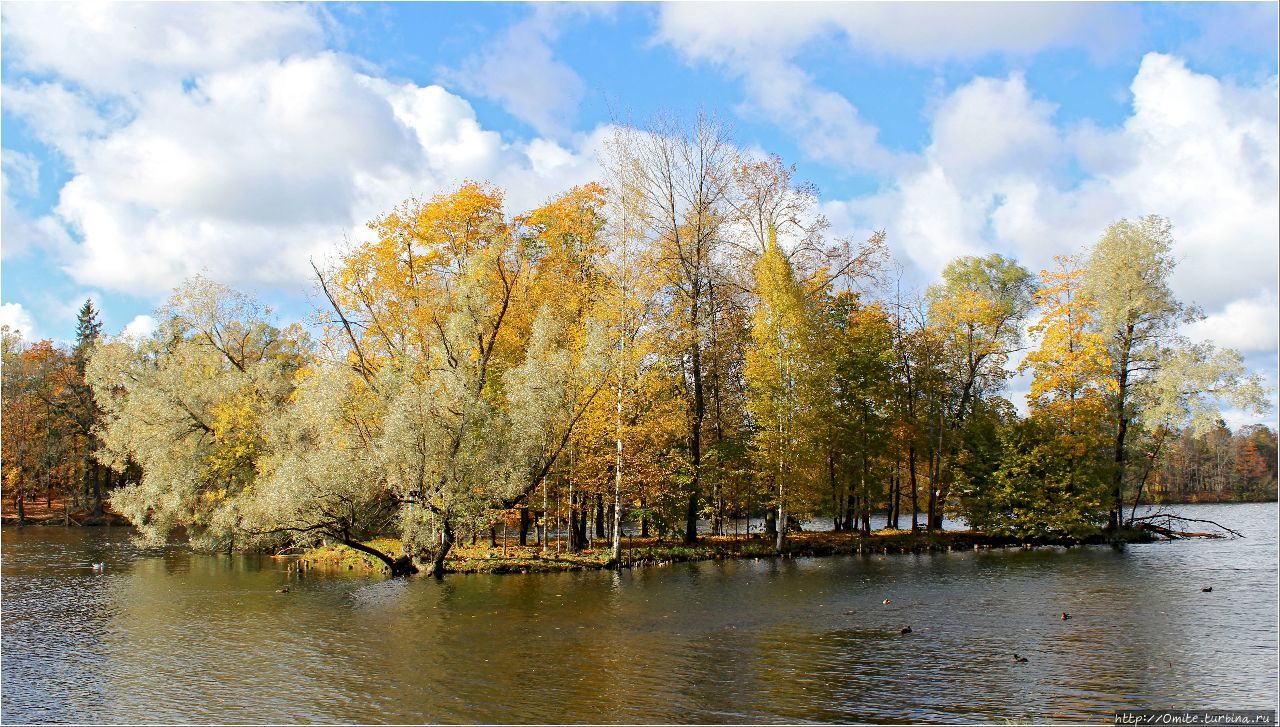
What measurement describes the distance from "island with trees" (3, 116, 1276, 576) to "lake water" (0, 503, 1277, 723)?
5.30 meters

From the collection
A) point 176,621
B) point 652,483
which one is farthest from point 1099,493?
point 176,621

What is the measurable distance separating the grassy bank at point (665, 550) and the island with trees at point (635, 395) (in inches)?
10.9

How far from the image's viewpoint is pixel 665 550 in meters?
41.9

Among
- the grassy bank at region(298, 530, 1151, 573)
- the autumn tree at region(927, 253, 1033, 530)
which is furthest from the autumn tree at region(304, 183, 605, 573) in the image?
the autumn tree at region(927, 253, 1033, 530)

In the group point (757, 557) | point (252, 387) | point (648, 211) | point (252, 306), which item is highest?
point (648, 211)

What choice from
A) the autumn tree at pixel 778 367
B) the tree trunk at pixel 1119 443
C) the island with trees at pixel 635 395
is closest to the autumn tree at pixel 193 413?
the island with trees at pixel 635 395

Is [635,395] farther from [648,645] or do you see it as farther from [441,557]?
[648,645]

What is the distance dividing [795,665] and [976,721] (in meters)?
5.36

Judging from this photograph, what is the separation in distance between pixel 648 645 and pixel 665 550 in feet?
63.4

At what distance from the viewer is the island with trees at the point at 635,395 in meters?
37.0

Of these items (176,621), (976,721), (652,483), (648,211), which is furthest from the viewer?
(648,211)

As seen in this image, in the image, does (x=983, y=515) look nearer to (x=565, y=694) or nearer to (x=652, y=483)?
(x=652, y=483)

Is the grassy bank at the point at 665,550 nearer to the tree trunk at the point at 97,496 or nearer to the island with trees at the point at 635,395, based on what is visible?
the island with trees at the point at 635,395

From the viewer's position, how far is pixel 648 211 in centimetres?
4475
